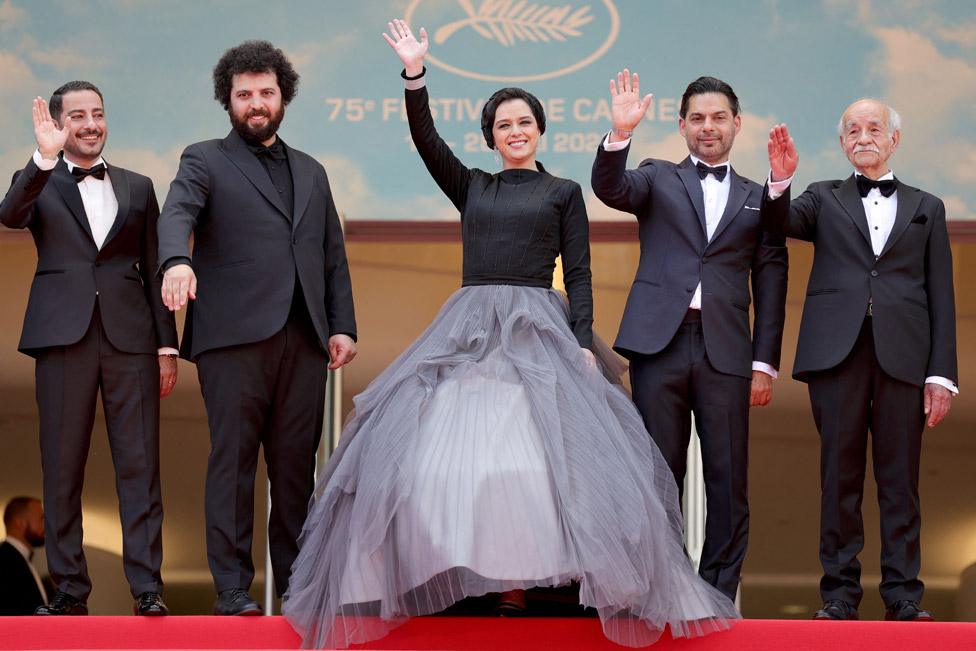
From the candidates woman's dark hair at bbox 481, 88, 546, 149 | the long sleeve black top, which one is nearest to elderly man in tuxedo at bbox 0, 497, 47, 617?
the long sleeve black top

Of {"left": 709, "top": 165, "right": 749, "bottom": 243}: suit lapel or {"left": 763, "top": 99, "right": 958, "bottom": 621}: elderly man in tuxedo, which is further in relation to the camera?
{"left": 709, "top": 165, "right": 749, "bottom": 243}: suit lapel

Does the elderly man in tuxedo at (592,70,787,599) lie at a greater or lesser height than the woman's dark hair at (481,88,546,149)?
lesser

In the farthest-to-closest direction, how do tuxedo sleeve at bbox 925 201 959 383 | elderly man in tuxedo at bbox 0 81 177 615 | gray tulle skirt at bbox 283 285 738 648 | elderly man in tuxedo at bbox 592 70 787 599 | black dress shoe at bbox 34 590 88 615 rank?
tuxedo sleeve at bbox 925 201 959 383 < elderly man in tuxedo at bbox 592 70 787 599 < elderly man in tuxedo at bbox 0 81 177 615 < black dress shoe at bbox 34 590 88 615 < gray tulle skirt at bbox 283 285 738 648

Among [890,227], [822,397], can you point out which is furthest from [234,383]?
[890,227]

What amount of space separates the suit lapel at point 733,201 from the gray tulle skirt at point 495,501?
62cm

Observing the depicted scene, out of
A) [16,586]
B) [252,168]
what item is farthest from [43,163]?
[16,586]

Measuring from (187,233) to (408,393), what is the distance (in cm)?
73

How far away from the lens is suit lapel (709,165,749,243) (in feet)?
14.0

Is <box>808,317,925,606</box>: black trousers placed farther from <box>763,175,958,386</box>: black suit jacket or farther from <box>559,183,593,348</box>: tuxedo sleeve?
<box>559,183,593,348</box>: tuxedo sleeve

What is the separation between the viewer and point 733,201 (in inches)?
169

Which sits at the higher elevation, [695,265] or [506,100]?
[506,100]

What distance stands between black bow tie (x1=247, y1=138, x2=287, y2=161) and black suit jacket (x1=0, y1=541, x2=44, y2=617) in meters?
2.81

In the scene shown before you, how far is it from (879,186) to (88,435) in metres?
2.38

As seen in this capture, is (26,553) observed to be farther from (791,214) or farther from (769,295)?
(791,214)
